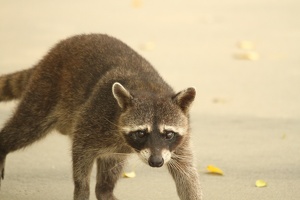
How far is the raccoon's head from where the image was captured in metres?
6.54

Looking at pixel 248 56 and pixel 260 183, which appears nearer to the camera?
pixel 260 183

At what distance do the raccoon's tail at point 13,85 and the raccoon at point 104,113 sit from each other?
0.19 ft

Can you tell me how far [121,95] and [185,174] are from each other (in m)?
0.77

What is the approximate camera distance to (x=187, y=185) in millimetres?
6906

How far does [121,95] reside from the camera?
675 centimetres

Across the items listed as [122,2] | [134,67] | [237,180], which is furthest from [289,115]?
[122,2]

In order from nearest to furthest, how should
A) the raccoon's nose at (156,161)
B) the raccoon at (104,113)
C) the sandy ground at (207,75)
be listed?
the raccoon's nose at (156,161)
the raccoon at (104,113)
the sandy ground at (207,75)

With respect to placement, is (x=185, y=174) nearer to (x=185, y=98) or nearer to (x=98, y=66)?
(x=185, y=98)

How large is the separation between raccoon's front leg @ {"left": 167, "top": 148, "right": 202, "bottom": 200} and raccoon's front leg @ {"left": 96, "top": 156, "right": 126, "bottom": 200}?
528mm

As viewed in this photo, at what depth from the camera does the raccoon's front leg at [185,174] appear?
6.89 m

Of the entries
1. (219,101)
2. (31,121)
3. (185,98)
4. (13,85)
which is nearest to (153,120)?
(185,98)

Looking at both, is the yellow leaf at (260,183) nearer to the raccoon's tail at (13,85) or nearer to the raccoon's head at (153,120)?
the raccoon's head at (153,120)

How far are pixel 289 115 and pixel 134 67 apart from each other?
274 centimetres

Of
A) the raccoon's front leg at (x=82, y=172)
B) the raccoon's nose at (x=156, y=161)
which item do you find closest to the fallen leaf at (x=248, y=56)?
the raccoon's front leg at (x=82, y=172)
